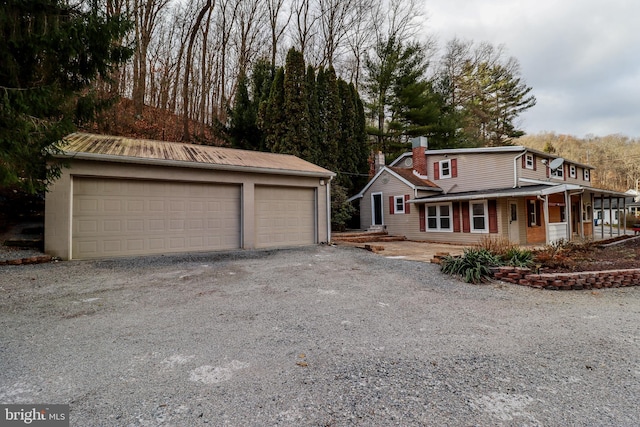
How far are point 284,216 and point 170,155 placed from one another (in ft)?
12.6

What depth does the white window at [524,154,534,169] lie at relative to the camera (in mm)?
14039

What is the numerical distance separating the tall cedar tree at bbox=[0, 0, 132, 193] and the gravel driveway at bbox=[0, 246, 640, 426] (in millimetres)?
2357

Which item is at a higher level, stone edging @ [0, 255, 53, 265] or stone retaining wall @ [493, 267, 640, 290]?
stone edging @ [0, 255, 53, 265]

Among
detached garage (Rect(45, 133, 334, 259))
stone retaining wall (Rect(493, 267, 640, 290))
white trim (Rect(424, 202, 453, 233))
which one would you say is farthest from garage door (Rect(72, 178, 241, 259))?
white trim (Rect(424, 202, 453, 233))

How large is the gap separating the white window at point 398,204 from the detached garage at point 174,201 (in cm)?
563

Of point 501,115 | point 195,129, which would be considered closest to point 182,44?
point 195,129

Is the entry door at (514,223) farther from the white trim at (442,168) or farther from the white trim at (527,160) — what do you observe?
the white trim at (442,168)

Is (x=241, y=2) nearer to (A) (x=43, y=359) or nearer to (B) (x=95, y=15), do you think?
(B) (x=95, y=15)

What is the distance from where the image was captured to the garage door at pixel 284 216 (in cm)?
975

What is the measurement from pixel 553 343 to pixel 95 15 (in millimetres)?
8683

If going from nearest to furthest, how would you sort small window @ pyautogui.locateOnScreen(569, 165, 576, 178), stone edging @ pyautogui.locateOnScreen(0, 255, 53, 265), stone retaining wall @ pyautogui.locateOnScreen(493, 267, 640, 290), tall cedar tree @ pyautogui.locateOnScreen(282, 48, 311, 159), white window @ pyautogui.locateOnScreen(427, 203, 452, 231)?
stone retaining wall @ pyautogui.locateOnScreen(493, 267, 640, 290) < stone edging @ pyautogui.locateOnScreen(0, 255, 53, 265) < white window @ pyautogui.locateOnScreen(427, 203, 452, 231) < tall cedar tree @ pyautogui.locateOnScreen(282, 48, 311, 159) < small window @ pyautogui.locateOnScreen(569, 165, 576, 178)

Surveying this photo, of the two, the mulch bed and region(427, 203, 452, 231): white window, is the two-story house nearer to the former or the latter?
region(427, 203, 452, 231): white window

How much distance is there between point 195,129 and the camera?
64.9ft

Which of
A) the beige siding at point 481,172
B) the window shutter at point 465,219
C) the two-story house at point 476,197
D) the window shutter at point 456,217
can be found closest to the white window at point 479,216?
the two-story house at point 476,197
